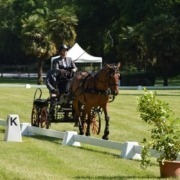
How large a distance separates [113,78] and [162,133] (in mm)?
4933

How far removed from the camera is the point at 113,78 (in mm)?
15977

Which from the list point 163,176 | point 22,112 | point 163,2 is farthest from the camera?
point 163,2

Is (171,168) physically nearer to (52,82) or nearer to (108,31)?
(52,82)

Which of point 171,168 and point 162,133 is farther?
point 162,133

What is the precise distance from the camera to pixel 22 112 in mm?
26219

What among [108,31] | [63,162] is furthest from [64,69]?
[108,31]

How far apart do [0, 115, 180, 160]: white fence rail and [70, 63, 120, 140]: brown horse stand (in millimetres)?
1090

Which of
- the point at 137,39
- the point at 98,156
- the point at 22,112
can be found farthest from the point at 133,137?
the point at 137,39

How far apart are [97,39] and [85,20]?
323cm

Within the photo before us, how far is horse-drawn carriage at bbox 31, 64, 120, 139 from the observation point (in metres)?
16.4

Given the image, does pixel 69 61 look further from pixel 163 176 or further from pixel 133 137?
pixel 163 176

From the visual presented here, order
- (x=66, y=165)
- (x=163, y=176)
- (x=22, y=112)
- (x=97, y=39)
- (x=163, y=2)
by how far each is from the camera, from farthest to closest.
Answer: (x=97, y=39) → (x=163, y=2) → (x=22, y=112) → (x=66, y=165) → (x=163, y=176)

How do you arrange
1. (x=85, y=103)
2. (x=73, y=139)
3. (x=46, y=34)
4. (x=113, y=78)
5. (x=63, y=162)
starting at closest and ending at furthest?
(x=63, y=162)
(x=73, y=139)
(x=113, y=78)
(x=85, y=103)
(x=46, y=34)

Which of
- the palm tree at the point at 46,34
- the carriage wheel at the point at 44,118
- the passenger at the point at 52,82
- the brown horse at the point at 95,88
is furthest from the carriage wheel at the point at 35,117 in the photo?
the palm tree at the point at 46,34
